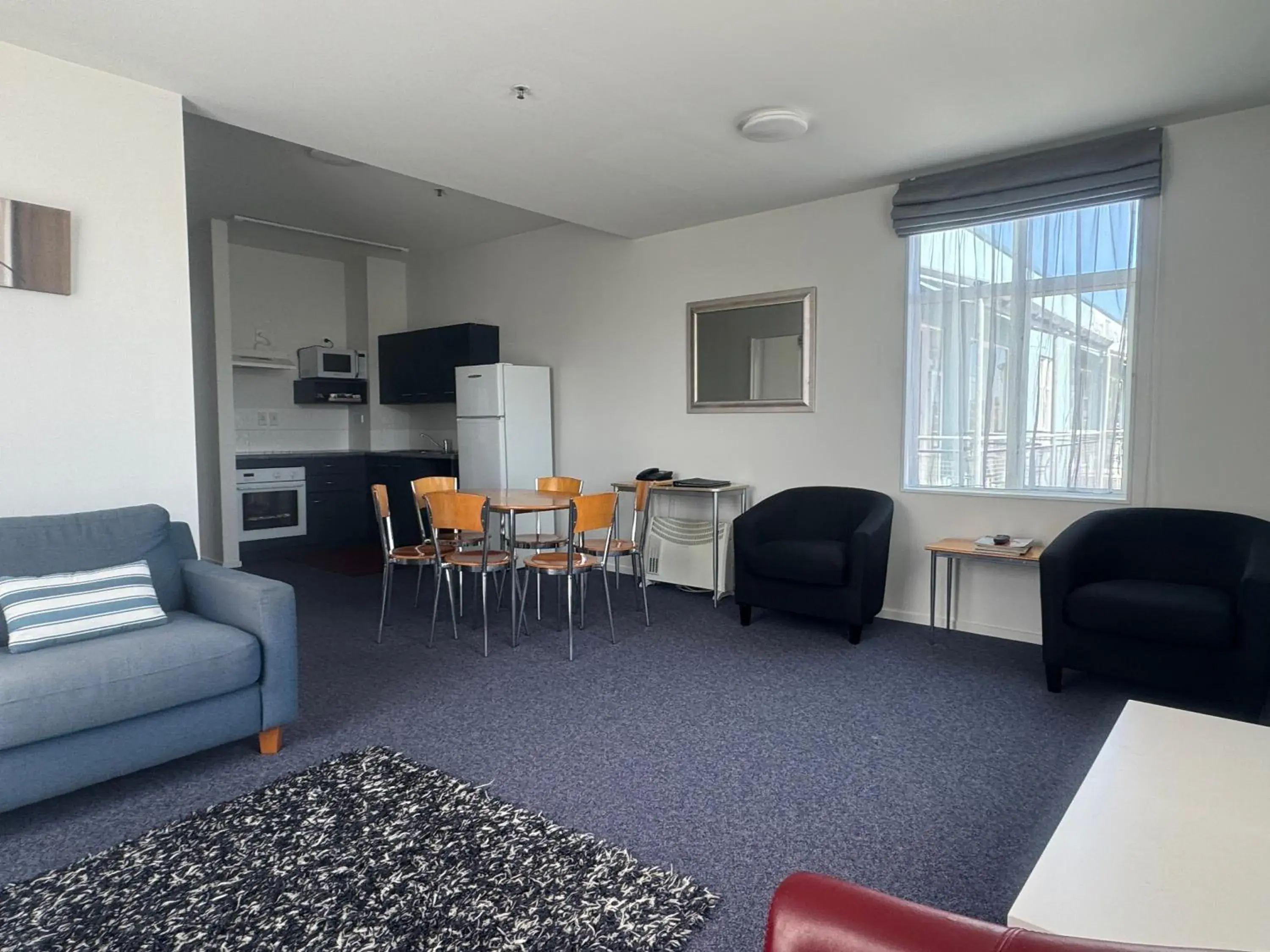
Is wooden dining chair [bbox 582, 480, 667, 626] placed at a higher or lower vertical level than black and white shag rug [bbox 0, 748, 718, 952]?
higher

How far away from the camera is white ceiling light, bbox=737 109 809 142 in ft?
11.3

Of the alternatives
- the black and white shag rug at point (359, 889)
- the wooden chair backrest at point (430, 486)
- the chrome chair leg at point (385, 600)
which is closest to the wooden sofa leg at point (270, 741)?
the black and white shag rug at point (359, 889)

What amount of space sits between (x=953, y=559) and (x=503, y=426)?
351cm

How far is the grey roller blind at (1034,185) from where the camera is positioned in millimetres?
3588

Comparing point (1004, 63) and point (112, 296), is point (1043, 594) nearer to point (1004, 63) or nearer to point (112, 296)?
point (1004, 63)

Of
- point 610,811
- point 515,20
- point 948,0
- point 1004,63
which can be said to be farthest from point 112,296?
point 1004,63

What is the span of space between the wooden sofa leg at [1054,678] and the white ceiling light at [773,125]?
2.74 meters

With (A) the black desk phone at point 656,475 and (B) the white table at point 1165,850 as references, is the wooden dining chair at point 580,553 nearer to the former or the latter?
(A) the black desk phone at point 656,475

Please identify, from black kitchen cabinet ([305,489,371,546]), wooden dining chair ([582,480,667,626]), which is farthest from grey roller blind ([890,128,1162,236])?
black kitchen cabinet ([305,489,371,546])

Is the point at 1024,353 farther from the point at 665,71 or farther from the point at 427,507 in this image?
the point at 427,507

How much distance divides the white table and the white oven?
6.52m

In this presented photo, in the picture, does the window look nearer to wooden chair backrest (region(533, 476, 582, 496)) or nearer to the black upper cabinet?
wooden chair backrest (region(533, 476, 582, 496))

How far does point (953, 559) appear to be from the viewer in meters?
4.31

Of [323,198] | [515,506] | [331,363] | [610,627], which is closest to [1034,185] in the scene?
[515,506]
